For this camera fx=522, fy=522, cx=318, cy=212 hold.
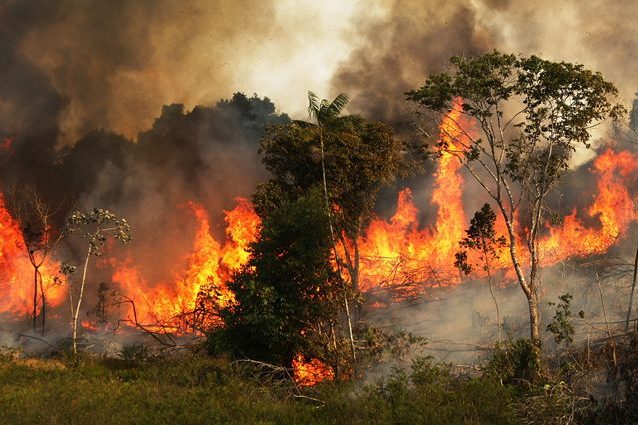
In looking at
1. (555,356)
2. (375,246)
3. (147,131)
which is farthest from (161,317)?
(555,356)

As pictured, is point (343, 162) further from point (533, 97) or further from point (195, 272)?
point (195, 272)

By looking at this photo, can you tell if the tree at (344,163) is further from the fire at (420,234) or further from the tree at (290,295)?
the fire at (420,234)

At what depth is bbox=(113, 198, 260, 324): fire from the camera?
43.5 m

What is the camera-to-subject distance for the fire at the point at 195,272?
4347 cm

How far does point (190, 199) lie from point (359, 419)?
40528 millimetres

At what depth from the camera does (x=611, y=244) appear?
35.5 m

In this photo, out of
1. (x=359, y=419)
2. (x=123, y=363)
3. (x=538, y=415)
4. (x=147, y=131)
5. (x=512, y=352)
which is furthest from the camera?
(x=147, y=131)

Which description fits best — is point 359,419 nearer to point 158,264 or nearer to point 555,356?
point 555,356

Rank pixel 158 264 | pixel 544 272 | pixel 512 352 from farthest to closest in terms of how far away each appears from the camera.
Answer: pixel 158 264, pixel 544 272, pixel 512 352

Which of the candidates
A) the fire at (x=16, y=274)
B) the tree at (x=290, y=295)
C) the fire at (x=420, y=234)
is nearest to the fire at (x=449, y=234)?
the fire at (x=420, y=234)

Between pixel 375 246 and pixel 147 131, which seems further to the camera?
pixel 147 131

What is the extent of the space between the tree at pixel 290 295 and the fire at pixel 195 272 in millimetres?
21608

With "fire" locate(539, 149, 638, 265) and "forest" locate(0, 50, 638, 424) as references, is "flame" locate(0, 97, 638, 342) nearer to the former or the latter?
"fire" locate(539, 149, 638, 265)

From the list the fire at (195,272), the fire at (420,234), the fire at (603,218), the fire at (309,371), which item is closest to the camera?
the fire at (309,371)
